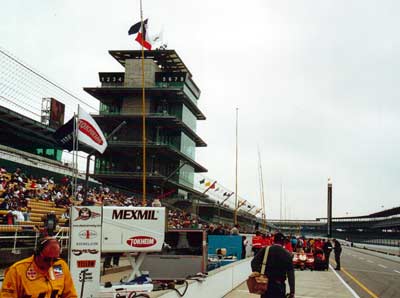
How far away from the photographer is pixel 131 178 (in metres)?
58.3

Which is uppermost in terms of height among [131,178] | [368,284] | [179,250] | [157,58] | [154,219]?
[157,58]

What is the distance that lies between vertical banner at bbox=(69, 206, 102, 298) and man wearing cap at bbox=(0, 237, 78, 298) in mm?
3530

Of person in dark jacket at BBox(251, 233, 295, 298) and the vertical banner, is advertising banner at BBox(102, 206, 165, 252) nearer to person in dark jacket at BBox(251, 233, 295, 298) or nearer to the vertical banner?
the vertical banner

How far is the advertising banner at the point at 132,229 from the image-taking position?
8.30m

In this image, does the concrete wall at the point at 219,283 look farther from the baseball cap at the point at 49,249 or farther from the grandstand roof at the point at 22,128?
the grandstand roof at the point at 22,128

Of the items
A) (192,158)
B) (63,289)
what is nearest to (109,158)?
(192,158)

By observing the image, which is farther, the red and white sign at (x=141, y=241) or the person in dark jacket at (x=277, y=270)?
the red and white sign at (x=141, y=241)

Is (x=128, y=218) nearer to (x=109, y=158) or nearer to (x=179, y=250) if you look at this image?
(x=179, y=250)

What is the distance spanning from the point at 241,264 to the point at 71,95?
1871 cm

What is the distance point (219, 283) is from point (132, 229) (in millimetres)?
5252

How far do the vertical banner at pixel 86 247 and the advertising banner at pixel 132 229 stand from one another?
305 millimetres

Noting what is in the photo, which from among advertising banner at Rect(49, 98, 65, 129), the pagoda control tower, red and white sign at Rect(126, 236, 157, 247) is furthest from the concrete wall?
the pagoda control tower

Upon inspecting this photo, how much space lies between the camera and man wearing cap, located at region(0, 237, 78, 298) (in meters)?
4.07

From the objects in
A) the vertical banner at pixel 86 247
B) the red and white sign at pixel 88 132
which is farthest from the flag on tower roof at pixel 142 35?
the vertical banner at pixel 86 247
